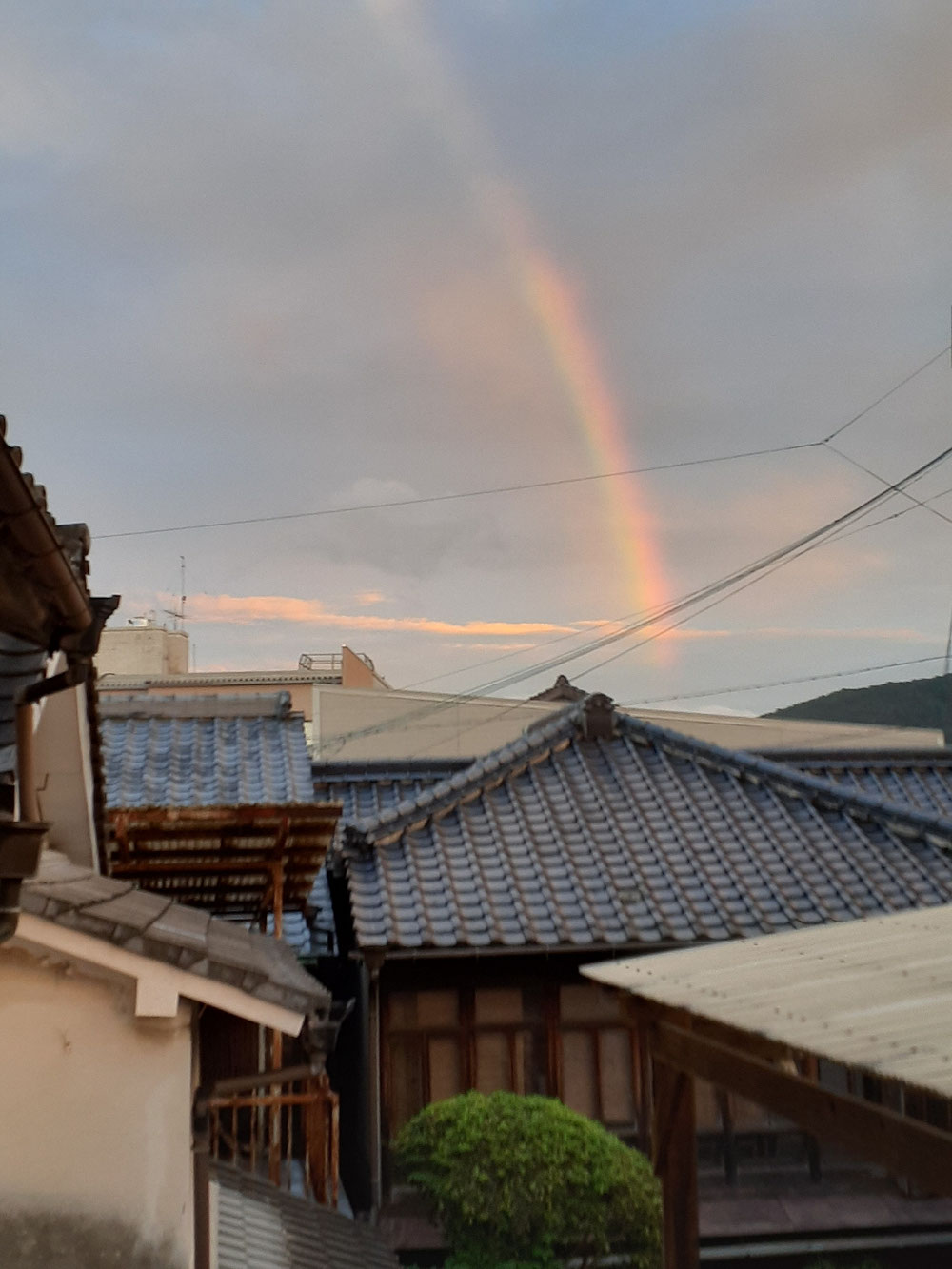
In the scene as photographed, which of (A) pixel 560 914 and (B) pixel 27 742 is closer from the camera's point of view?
(B) pixel 27 742

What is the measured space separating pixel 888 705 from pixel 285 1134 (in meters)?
38.8

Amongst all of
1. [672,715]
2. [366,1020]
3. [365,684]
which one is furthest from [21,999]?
[365,684]

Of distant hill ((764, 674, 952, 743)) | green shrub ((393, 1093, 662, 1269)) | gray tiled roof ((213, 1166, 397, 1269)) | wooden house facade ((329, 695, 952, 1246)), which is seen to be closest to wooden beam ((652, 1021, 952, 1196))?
green shrub ((393, 1093, 662, 1269))

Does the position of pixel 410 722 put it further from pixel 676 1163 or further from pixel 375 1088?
pixel 676 1163

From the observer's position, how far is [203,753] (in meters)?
16.3

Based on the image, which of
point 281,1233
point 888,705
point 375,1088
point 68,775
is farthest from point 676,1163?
point 888,705

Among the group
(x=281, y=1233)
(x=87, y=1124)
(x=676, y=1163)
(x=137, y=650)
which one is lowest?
(x=281, y=1233)

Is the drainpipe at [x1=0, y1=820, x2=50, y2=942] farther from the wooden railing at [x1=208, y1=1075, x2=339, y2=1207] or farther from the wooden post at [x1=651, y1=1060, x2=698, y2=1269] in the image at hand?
the wooden post at [x1=651, y1=1060, x2=698, y2=1269]

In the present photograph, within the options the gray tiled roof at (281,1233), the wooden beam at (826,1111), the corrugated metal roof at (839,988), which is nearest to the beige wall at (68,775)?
the gray tiled roof at (281,1233)

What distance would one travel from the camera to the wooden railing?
7566 millimetres

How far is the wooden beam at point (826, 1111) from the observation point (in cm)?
462

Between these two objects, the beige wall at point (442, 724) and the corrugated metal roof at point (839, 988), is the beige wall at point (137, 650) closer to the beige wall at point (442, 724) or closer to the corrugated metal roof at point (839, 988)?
the beige wall at point (442, 724)

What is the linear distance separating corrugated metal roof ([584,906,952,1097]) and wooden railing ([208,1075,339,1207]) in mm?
2166

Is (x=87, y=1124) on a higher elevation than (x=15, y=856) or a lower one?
lower
